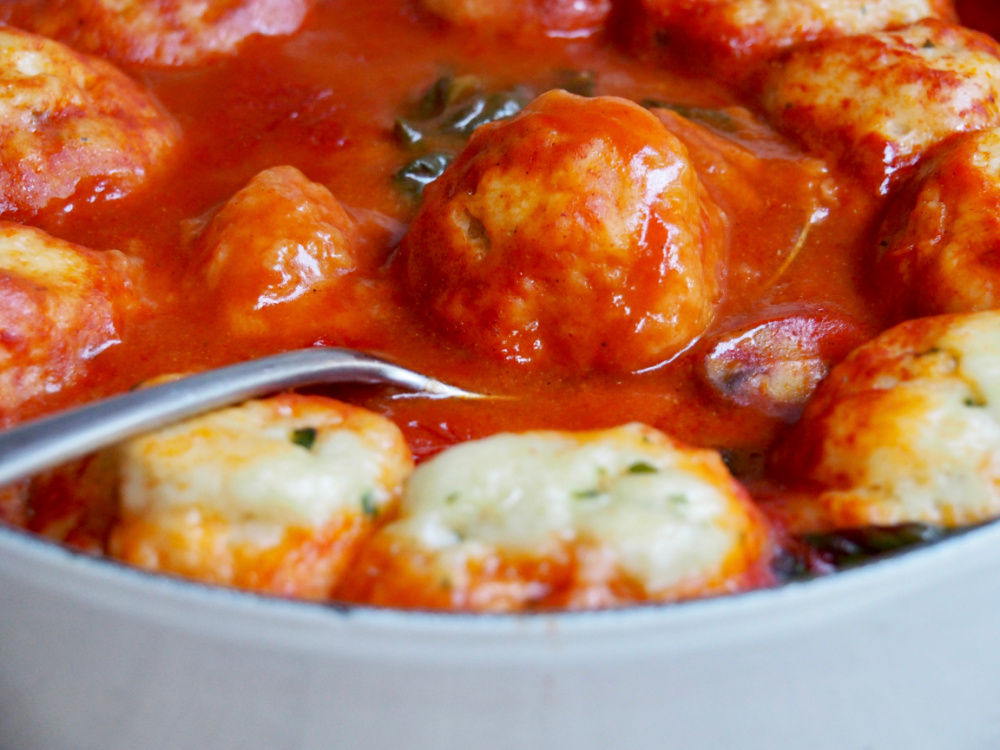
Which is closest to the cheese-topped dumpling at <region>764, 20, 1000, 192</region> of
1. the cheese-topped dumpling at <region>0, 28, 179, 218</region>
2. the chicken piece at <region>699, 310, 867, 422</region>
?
the chicken piece at <region>699, 310, 867, 422</region>

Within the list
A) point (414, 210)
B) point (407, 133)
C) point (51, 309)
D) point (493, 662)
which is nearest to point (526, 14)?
point (407, 133)

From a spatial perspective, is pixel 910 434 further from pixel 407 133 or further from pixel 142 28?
pixel 142 28

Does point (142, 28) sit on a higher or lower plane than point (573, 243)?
lower

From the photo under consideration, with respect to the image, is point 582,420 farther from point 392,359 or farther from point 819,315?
point 819,315

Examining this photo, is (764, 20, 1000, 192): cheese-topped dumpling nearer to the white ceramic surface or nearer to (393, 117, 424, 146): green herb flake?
(393, 117, 424, 146): green herb flake

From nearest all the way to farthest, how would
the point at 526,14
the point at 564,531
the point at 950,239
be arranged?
the point at 564,531
the point at 950,239
the point at 526,14

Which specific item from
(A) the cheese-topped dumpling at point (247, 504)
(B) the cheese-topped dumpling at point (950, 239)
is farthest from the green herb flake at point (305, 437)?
(B) the cheese-topped dumpling at point (950, 239)
